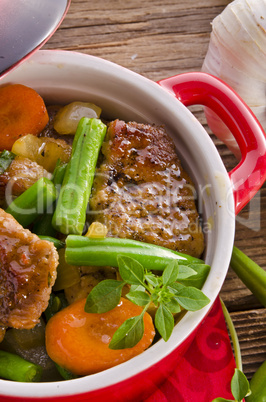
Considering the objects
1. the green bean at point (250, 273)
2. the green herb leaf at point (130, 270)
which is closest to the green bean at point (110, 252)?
the green herb leaf at point (130, 270)

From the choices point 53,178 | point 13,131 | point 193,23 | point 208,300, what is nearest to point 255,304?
point 208,300

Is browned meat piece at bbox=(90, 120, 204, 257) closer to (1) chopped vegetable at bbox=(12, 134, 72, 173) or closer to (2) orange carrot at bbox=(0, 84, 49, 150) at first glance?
(1) chopped vegetable at bbox=(12, 134, 72, 173)

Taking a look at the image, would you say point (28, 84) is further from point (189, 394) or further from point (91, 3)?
point (189, 394)

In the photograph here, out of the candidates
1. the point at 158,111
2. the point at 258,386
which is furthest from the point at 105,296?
the point at 258,386

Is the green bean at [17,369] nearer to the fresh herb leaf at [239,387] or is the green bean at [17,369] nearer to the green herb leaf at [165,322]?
the green herb leaf at [165,322]

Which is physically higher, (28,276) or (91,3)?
(91,3)

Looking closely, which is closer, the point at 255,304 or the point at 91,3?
the point at 255,304

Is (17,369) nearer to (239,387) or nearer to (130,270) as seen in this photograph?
(130,270)
